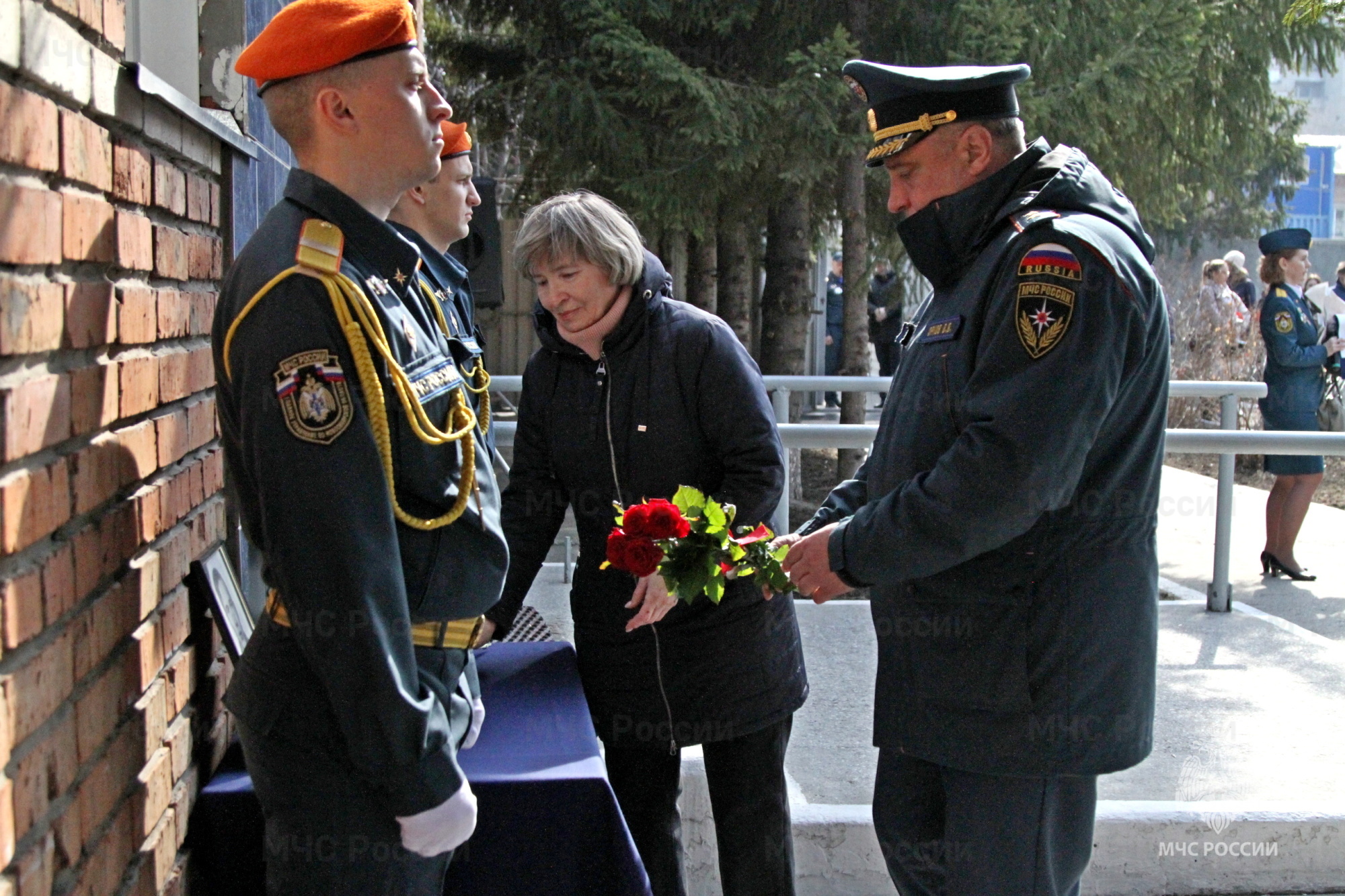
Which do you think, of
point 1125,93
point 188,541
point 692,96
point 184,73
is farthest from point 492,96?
point 188,541

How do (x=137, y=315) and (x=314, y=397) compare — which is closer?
(x=314, y=397)

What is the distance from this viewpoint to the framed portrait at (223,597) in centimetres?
223

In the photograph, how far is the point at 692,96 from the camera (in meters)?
7.61

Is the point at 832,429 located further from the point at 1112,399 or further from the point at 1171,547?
the point at 1171,547

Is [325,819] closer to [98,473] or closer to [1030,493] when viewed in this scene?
[98,473]

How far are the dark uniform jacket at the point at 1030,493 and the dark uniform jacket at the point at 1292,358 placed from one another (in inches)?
227

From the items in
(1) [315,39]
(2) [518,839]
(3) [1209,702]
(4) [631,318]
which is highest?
(1) [315,39]

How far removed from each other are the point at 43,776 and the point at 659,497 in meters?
1.62

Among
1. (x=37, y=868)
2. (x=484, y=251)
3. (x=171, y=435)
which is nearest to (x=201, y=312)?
(x=171, y=435)

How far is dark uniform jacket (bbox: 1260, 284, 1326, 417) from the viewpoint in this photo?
749 cm

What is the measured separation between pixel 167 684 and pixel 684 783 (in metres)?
1.89

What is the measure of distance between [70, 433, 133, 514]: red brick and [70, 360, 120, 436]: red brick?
0.09 feet

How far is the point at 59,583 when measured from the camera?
1.50m

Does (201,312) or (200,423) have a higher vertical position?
(201,312)
